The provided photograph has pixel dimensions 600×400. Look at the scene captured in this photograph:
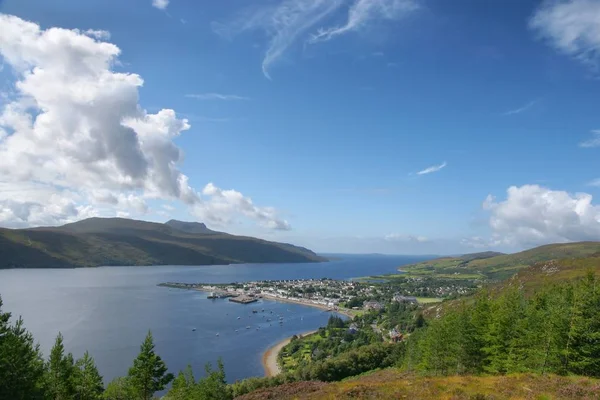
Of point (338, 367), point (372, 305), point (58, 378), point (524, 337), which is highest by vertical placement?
point (524, 337)

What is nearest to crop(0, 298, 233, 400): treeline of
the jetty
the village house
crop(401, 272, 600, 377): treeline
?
crop(401, 272, 600, 377): treeline

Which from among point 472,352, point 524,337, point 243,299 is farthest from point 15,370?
Result: point 243,299

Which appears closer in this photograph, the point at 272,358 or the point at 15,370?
the point at 15,370

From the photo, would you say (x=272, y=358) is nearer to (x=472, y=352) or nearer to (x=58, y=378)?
(x=58, y=378)

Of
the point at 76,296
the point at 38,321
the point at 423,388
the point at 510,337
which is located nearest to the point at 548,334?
the point at 510,337

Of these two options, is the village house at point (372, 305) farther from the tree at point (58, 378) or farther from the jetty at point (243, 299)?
the tree at point (58, 378)

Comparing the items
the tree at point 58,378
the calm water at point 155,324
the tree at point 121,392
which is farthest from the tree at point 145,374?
the calm water at point 155,324

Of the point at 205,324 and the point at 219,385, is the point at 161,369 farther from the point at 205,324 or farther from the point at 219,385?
the point at 205,324
